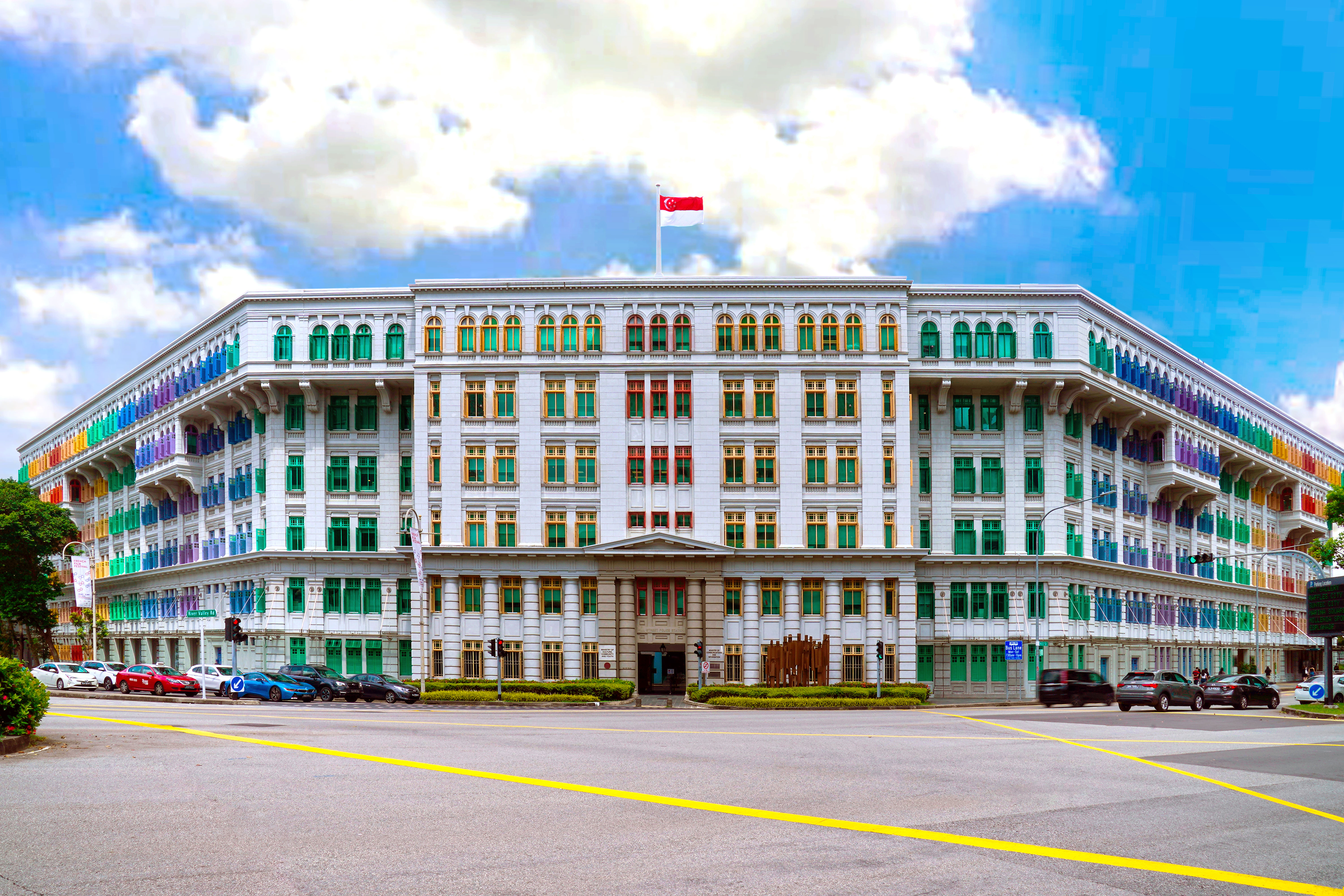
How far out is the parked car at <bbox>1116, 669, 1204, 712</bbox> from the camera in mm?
43969

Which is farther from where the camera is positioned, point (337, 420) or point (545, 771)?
point (337, 420)

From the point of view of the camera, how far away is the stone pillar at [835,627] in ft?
199

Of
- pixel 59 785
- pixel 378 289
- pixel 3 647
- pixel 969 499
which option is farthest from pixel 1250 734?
pixel 3 647

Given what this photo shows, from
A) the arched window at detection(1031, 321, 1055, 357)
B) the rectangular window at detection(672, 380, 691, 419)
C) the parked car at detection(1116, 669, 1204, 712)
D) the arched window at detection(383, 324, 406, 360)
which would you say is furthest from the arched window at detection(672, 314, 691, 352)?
the parked car at detection(1116, 669, 1204, 712)

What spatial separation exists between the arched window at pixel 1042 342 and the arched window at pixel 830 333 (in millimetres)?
10677

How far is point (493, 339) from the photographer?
205 feet

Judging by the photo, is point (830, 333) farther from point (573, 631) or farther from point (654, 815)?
point (654, 815)

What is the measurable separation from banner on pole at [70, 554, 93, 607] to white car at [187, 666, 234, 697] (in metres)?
10.5

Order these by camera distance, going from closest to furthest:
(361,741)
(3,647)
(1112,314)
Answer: (361,741) < (1112,314) < (3,647)

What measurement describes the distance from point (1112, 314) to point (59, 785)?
203ft

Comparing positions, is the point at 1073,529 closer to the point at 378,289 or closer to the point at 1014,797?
the point at 378,289

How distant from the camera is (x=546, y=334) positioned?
62188 mm

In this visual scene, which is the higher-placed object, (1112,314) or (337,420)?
(1112,314)

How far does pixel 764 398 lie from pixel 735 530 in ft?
23.4
